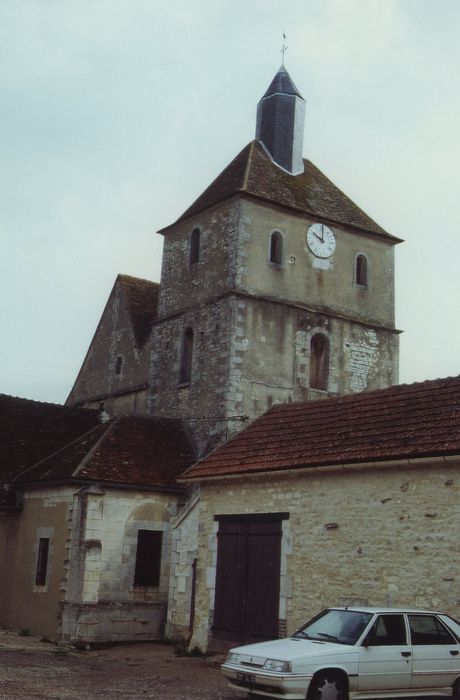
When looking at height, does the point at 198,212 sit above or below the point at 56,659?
above

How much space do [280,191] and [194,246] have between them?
10.4 ft

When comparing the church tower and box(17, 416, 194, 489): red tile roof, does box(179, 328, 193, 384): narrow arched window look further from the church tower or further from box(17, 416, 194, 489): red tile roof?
box(17, 416, 194, 489): red tile roof

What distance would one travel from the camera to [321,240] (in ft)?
87.8

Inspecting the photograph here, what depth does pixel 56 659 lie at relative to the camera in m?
16.2

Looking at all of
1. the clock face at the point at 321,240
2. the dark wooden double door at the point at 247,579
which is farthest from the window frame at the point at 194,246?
the dark wooden double door at the point at 247,579

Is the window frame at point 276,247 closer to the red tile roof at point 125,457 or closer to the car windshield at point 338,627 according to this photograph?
the red tile roof at point 125,457

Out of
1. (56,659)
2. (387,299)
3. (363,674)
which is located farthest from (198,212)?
(363,674)

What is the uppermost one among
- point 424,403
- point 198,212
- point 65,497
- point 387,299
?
point 198,212

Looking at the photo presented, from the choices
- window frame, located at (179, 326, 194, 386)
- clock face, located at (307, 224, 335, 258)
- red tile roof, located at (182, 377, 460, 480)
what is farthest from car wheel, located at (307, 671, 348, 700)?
clock face, located at (307, 224, 335, 258)

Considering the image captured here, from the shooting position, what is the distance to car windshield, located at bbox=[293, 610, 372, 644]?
1105 centimetres

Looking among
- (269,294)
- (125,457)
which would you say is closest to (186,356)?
(269,294)

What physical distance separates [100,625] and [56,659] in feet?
12.2

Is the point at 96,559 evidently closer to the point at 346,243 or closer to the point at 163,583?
the point at 163,583

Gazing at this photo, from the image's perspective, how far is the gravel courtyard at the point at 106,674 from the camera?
11672mm
